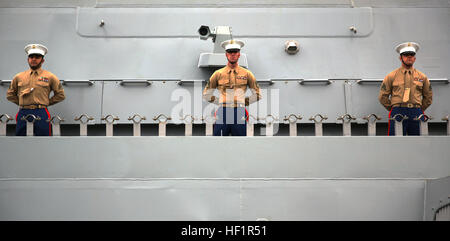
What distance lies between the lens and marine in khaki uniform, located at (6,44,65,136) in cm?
595

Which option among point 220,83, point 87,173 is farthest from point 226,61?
point 87,173

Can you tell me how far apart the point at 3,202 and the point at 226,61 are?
2681 millimetres

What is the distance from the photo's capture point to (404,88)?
5984mm

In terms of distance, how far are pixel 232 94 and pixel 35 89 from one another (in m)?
1.84

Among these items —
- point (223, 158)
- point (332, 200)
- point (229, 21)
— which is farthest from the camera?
point (229, 21)

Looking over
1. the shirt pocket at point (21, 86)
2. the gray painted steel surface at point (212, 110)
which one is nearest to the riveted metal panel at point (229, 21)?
the gray painted steel surface at point (212, 110)

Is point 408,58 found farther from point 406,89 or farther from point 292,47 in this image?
point 292,47

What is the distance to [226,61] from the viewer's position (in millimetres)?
6566

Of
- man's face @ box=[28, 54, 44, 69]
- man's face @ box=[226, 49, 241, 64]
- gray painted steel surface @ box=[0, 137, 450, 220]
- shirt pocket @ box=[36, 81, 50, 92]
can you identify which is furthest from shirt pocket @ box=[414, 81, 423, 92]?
man's face @ box=[28, 54, 44, 69]

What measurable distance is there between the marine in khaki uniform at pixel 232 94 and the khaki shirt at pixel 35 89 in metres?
1.42

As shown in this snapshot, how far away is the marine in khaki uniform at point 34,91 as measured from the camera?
5945 millimetres

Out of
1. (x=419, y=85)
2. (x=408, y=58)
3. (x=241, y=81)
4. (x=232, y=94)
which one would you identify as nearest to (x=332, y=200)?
(x=232, y=94)

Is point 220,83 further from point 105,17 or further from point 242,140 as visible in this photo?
point 105,17
